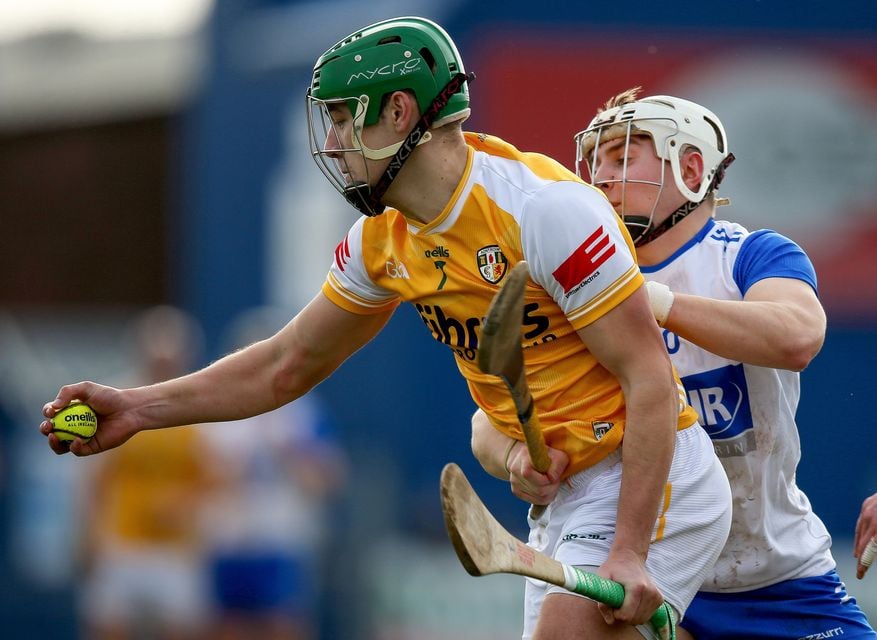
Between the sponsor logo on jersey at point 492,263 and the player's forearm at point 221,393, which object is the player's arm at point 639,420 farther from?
the player's forearm at point 221,393

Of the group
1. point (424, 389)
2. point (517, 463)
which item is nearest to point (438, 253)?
point (517, 463)

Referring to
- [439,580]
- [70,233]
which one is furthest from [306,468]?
[70,233]

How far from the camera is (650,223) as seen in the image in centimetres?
450

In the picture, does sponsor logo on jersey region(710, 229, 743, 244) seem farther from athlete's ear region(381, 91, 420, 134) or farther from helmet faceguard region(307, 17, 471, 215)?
athlete's ear region(381, 91, 420, 134)

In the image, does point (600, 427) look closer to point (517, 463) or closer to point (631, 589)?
point (517, 463)

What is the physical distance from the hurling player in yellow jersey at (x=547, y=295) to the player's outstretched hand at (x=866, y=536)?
0.60 m

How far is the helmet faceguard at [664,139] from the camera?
451 cm

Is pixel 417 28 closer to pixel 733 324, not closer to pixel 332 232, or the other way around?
pixel 733 324

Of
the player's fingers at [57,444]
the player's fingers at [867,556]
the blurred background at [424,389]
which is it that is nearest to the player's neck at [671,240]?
the player's fingers at [867,556]

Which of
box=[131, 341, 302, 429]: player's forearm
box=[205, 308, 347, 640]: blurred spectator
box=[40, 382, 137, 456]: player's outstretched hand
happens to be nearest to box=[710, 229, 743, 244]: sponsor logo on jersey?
box=[131, 341, 302, 429]: player's forearm

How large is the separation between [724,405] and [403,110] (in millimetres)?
1290

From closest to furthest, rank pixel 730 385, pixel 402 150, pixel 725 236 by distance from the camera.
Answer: pixel 402 150 < pixel 730 385 < pixel 725 236

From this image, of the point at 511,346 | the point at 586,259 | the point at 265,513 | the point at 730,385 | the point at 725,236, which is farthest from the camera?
the point at 265,513

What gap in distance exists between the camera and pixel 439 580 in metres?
10.8
